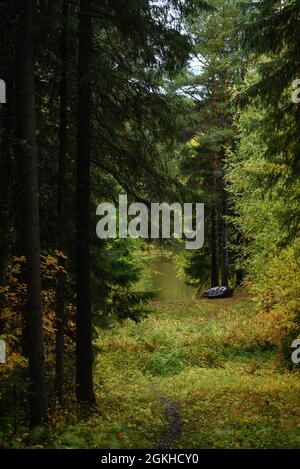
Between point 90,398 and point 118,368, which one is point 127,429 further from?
point 118,368

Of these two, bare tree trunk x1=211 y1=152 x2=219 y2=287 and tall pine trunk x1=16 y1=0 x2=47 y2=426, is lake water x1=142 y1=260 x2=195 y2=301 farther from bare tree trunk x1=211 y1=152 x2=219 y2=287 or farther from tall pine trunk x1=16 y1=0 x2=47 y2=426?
tall pine trunk x1=16 y1=0 x2=47 y2=426

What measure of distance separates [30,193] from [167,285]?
1661 inches

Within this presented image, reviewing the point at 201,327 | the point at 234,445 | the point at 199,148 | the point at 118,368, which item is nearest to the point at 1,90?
the point at 234,445

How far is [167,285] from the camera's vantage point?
5047 centimetres

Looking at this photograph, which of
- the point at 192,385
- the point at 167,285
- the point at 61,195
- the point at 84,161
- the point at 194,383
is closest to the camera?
the point at 61,195

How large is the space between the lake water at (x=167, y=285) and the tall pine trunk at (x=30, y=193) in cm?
2801

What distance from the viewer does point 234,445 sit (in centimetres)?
921

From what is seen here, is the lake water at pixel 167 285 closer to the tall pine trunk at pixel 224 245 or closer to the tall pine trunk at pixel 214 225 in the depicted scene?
the tall pine trunk at pixel 214 225

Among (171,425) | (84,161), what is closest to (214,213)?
(84,161)

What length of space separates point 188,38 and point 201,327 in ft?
51.6


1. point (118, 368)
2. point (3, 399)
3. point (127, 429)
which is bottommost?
point (118, 368)

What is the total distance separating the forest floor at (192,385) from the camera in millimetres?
9719

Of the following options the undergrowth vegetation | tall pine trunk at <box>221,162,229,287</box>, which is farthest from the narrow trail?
tall pine trunk at <box>221,162,229,287</box>

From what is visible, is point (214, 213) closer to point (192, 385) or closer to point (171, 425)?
point (192, 385)
